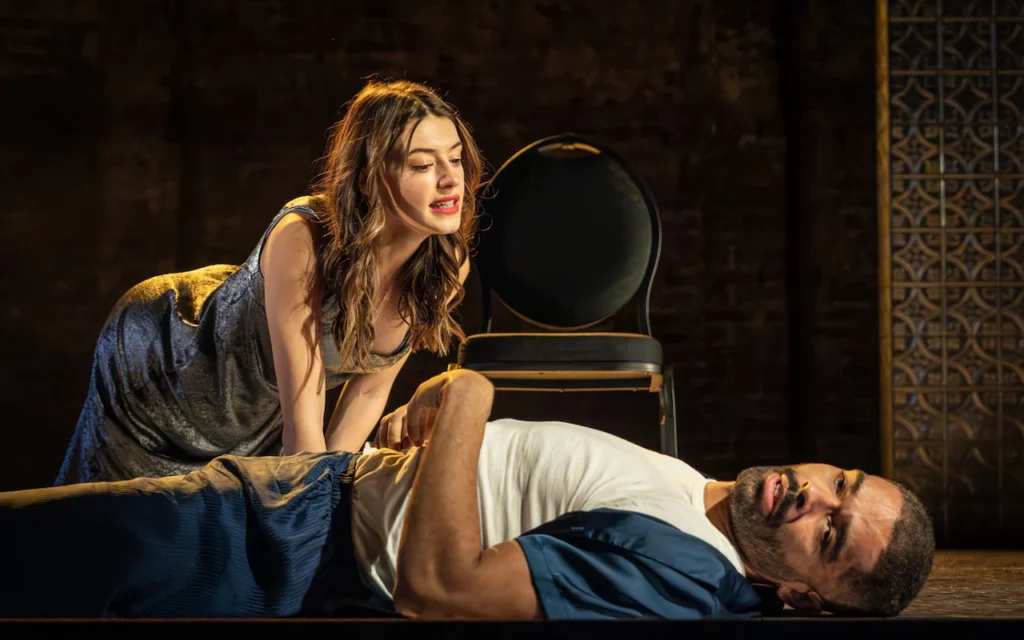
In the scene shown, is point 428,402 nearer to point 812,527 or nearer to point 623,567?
point 623,567

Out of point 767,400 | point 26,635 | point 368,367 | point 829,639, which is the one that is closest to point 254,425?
point 368,367

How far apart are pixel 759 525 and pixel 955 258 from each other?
2.54 m

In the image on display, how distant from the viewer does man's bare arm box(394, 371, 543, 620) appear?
1255 mm

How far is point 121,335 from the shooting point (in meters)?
2.34

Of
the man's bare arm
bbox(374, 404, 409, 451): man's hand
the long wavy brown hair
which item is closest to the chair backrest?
the long wavy brown hair

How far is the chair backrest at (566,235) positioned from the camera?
2.81m

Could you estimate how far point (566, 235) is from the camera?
284 cm

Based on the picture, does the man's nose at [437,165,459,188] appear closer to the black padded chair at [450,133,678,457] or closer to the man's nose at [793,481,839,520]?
the black padded chair at [450,133,678,457]

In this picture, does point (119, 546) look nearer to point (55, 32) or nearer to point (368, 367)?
point (368, 367)

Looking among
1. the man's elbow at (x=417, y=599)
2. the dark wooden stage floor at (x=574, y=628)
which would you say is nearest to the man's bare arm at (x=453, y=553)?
the man's elbow at (x=417, y=599)

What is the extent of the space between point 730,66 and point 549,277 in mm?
1383

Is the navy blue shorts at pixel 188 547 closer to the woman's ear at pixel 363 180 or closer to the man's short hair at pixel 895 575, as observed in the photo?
the man's short hair at pixel 895 575

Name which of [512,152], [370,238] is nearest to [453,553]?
[370,238]

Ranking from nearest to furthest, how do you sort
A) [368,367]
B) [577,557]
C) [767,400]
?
[577,557] < [368,367] < [767,400]
